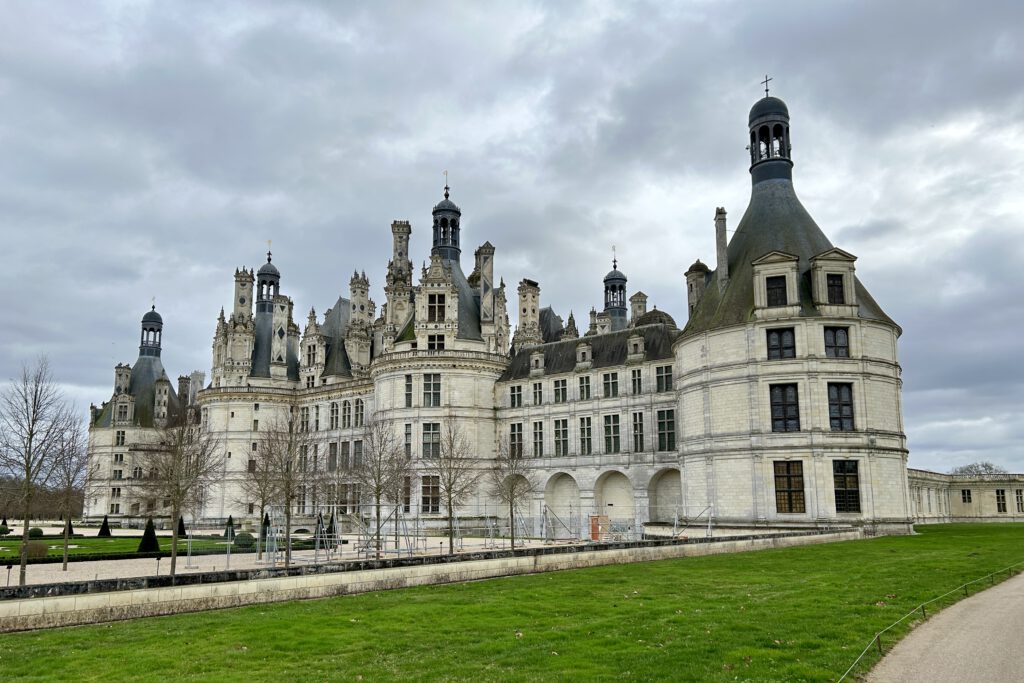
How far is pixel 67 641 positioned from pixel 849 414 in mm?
34937

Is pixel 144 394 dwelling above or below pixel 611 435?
above

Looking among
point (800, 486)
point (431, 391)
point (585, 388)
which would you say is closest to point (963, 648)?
point (800, 486)

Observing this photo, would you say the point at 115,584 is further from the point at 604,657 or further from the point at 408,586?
the point at 604,657

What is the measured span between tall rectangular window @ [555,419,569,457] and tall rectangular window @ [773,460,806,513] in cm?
1668

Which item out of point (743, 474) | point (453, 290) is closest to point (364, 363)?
point (453, 290)

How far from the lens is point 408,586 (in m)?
21.1

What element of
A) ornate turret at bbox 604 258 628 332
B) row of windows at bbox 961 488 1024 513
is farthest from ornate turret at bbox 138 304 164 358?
row of windows at bbox 961 488 1024 513

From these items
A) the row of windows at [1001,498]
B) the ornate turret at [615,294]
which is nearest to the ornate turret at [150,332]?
the ornate turret at [615,294]

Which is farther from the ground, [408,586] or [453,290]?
[453,290]

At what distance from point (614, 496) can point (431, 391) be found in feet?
47.3

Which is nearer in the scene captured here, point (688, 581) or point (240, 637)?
point (240, 637)

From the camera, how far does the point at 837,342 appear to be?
3950 centimetres

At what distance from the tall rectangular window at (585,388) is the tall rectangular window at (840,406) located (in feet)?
54.7

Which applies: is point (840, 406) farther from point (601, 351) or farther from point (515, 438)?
point (515, 438)
